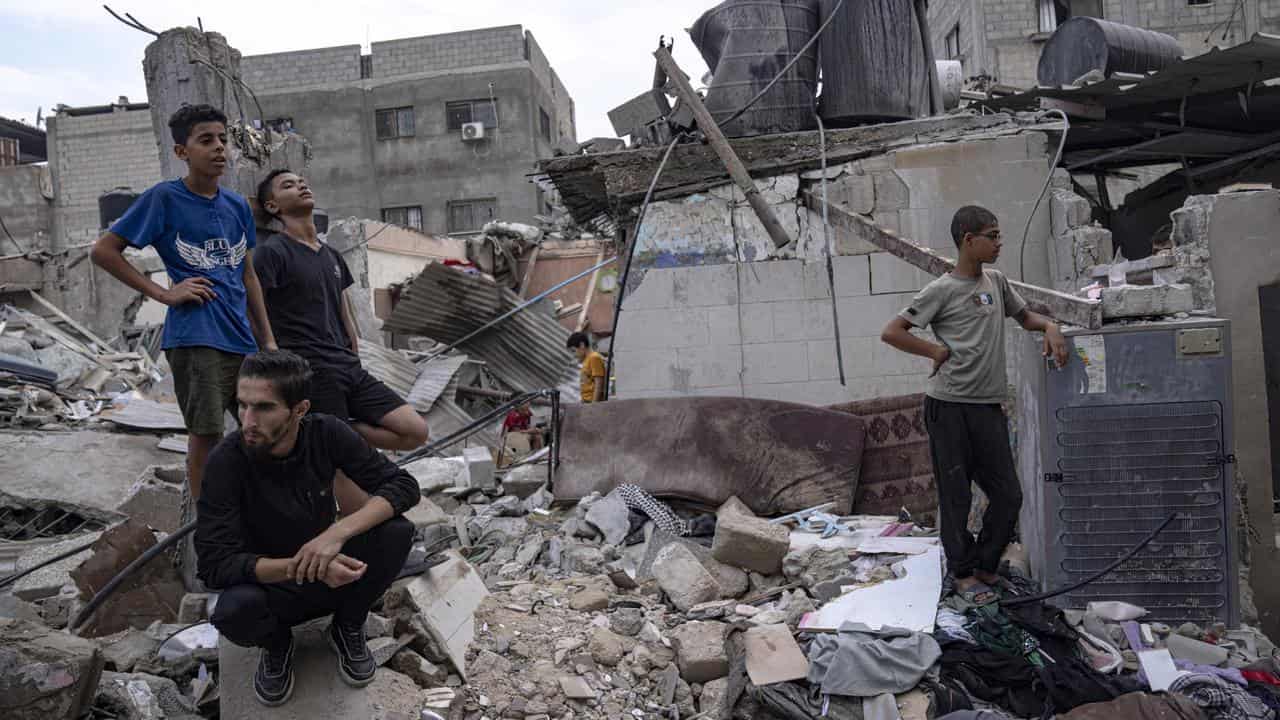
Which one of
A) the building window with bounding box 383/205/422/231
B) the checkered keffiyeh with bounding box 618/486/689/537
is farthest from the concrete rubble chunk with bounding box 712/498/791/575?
the building window with bounding box 383/205/422/231

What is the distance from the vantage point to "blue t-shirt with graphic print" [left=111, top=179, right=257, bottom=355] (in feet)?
11.6

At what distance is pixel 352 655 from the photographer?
328 centimetres

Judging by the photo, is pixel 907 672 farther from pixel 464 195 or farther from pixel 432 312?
pixel 464 195

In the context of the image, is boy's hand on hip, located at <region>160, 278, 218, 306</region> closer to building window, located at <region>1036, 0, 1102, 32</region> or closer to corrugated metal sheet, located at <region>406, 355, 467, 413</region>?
corrugated metal sheet, located at <region>406, 355, 467, 413</region>

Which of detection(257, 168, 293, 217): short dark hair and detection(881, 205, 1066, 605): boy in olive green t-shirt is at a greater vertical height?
detection(257, 168, 293, 217): short dark hair

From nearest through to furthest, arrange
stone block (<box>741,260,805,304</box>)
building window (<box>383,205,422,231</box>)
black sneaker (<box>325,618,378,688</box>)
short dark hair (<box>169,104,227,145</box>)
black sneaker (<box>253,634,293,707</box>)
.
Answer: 1. black sneaker (<box>253,634,293,707</box>)
2. black sneaker (<box>325,618,378,688</box>)
3. short dark hair (<box>169,104,227,145</box>)
4. stone block (<box>741,260,805,304</box>)
5. building window (<box>383,205,422,231</box>)

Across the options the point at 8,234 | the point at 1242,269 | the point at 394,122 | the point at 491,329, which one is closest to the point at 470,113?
the point at 394,122

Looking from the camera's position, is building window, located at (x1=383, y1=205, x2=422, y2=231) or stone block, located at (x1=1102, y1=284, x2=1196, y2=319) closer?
stone block, located at (x1=1102, y1=284, x2=1196, y2=319)

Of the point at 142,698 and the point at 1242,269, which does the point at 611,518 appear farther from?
the point at 1242,269

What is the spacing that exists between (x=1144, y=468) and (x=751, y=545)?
2.03 metres

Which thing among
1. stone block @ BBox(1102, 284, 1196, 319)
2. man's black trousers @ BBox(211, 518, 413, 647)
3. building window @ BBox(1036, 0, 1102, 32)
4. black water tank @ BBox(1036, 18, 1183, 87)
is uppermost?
building window @ BBox(1036, 0, 1102, 32)

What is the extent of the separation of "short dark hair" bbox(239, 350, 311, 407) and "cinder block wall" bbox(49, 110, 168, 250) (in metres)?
27.4

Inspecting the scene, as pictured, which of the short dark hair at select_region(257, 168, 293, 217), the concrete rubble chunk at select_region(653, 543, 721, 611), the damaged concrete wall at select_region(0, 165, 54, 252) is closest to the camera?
the short dark hair at select_region(257, 168, 293, 217)

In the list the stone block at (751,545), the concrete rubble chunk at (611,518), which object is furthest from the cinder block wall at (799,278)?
the stone block at (751,545)
